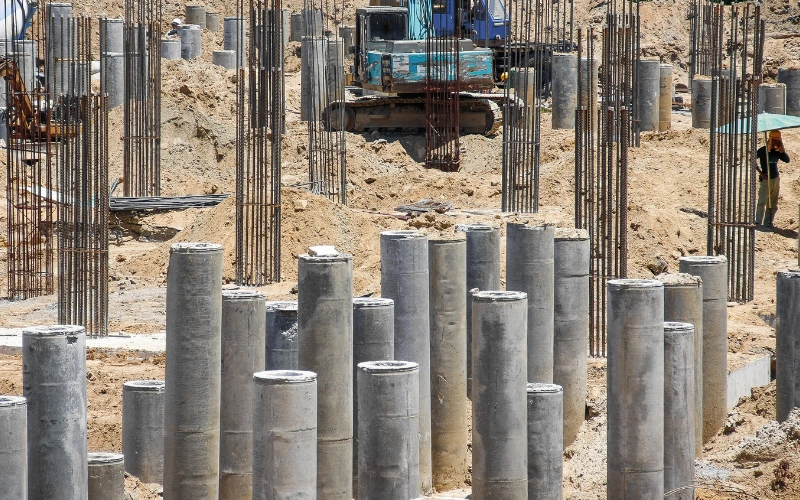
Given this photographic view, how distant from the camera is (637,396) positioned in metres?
8.26

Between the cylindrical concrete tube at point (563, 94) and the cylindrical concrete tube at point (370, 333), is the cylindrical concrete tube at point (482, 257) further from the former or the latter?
the cylindrical concrete tube at point (563, 94)

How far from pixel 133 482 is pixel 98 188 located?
5.08 metres

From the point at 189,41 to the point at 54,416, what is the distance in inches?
1117

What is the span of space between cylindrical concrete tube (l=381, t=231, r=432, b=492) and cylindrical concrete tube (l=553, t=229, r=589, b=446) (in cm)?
160

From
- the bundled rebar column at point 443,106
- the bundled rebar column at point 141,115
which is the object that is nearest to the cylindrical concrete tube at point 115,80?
the bundled rebar column at point 141,115

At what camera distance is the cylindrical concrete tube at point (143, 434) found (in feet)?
28.2

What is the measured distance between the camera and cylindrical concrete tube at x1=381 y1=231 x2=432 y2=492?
8758mm

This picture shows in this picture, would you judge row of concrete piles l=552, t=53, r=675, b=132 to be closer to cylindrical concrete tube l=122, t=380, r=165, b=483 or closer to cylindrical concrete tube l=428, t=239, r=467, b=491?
cylindrical concrete tube l=428, t=239, r=467, b=491

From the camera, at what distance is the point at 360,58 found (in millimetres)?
24984

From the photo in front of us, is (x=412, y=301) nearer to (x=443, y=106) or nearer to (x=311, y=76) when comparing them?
(x=311, y=76)

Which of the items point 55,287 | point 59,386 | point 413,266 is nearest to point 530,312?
point 413,266

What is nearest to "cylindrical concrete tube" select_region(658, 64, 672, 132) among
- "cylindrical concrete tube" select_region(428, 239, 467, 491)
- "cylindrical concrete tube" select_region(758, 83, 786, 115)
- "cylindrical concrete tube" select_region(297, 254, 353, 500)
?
"cylindrical concrete tube" select_region(758, 83, 786, 115)

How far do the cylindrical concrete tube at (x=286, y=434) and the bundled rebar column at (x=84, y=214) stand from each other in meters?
5.85

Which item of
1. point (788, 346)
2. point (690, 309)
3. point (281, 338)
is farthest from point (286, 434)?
point (788, 346)
